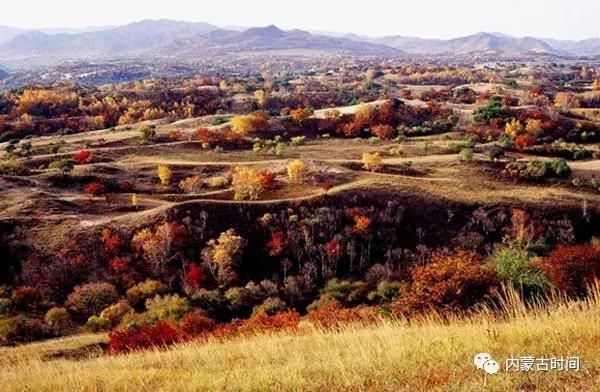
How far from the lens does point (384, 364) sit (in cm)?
1154

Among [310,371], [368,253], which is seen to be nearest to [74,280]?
[368,253]

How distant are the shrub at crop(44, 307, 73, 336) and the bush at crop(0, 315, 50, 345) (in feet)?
2.45

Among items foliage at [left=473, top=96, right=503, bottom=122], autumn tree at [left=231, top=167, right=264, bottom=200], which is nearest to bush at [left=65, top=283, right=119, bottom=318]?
autumn tree at [left=231, top=167, right=264, bottom=200]

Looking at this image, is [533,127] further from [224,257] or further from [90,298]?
[90,298]

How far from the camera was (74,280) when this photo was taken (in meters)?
65.9

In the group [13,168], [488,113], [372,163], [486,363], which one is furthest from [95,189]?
[488,113]

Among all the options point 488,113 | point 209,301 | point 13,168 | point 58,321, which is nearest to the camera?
point 58,321

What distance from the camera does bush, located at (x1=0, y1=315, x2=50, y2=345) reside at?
50500 mm

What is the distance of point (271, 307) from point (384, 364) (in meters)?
49.6

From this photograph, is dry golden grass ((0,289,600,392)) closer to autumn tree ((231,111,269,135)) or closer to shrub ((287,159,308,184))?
shrub ((287,159,308,184))

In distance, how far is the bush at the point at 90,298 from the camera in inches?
2371

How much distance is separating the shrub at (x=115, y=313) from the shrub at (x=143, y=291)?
220 cm

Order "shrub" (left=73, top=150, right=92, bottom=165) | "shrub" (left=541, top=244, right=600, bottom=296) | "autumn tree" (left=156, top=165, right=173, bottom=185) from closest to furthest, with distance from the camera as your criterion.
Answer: "shrub" (left=541, top=244, right=600, bottom=296)
"autumn tree" (left=156, top=165, right=173, bottom=185)
"shrub" (left=73, top=150, right=92, bottom=165)

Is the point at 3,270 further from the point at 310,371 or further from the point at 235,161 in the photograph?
the point at 310,371
